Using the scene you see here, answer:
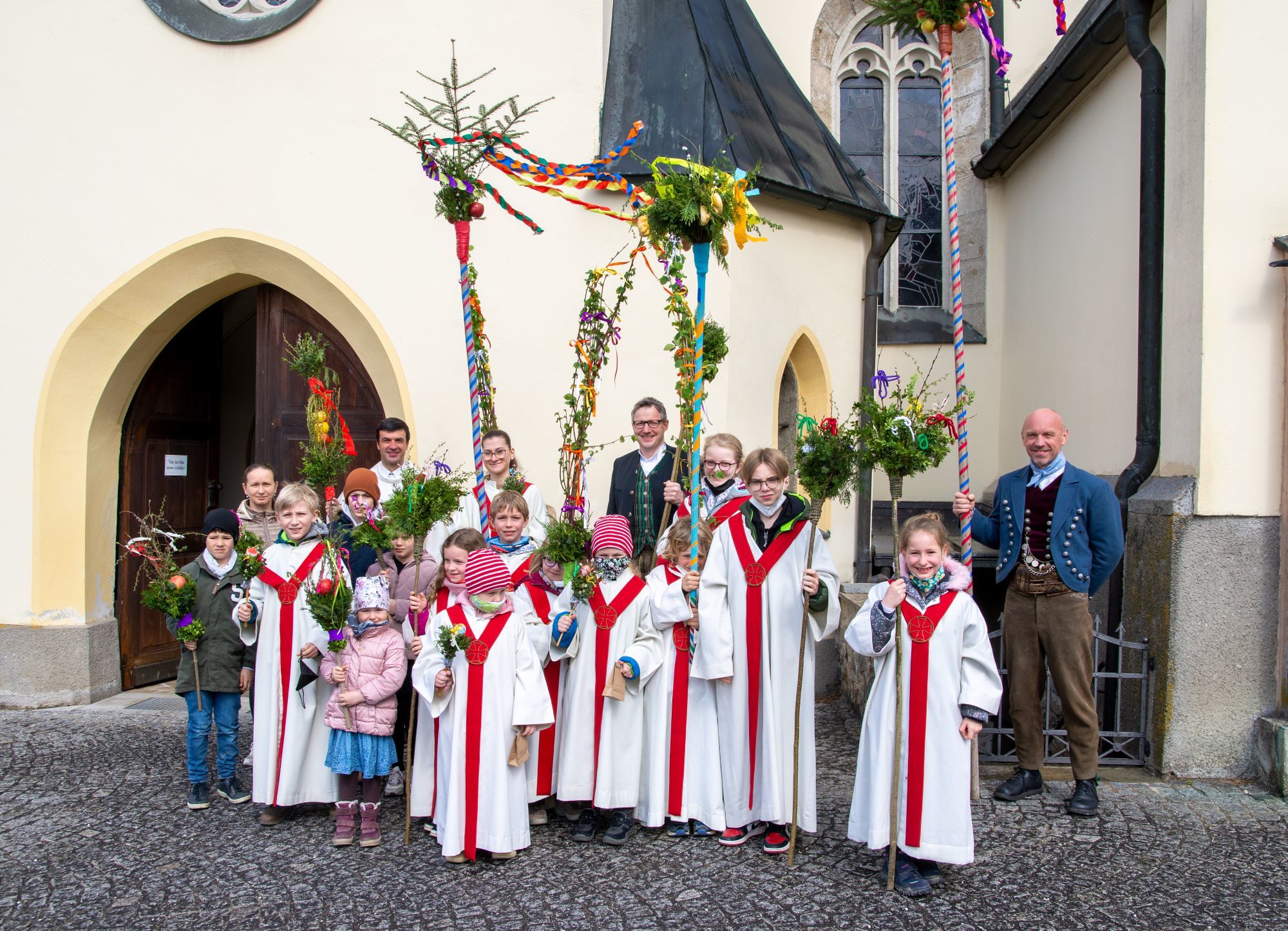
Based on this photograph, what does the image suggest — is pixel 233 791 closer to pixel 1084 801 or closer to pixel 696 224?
pixel 696 224

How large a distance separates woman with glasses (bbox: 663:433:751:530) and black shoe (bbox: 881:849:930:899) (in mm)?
1645

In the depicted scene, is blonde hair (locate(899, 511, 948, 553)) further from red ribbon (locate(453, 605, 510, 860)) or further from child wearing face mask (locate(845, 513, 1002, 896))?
red ribbon (locate(453, 605, 510, 860))

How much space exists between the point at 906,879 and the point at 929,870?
0.17 meters

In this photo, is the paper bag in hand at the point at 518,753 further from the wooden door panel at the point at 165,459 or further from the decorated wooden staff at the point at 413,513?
the wooden door panel at the point at 165,459

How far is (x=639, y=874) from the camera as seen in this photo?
4.25 m

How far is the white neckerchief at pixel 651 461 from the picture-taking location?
5379 millimetres

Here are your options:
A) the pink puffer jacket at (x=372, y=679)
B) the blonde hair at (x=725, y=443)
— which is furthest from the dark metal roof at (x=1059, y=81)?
the pink puffer jacket at (x=372, y=679)

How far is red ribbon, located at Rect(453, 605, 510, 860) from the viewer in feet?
14.2

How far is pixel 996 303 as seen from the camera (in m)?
10.5

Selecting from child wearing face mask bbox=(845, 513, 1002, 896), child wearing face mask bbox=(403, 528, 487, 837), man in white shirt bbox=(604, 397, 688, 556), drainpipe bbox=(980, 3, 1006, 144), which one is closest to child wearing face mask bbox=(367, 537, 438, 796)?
child wearing face mask bbox=(403, 528, 487, 837)

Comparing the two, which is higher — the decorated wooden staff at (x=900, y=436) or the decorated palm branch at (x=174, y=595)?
the decorated wooden staff at (x=900, y=436)

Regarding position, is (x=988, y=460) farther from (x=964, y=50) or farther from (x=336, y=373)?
(x=336, y=373)

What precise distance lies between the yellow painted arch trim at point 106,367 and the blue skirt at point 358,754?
3247 millimetres

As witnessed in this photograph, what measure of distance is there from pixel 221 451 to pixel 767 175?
6.31m
